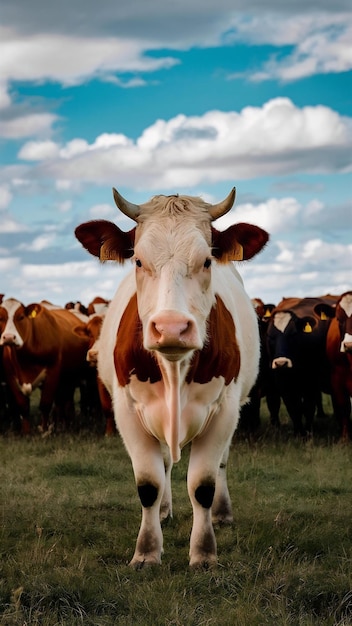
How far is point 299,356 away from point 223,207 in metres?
7.85

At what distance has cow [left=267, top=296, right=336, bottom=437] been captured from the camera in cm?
1262

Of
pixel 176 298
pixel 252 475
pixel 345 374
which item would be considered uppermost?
pixel 176 298

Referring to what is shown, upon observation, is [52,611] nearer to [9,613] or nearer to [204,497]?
[9,613]

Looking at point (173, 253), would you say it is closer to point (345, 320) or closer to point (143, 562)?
point (143, 562)

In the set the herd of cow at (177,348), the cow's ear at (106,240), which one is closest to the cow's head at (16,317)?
the herd of cow at (177,348)

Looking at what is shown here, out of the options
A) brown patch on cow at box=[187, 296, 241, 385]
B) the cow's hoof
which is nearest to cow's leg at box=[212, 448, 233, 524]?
the cow's hoof

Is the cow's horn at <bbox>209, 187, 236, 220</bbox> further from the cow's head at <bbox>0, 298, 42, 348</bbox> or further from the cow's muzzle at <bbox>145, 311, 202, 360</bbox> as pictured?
the cow's head at <bbox>0, 298, 42, 348</bbox>

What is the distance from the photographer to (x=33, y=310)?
13.4 m

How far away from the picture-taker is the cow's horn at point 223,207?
17.4 ft

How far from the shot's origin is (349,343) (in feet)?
35.8

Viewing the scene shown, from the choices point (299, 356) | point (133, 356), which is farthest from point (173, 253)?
point (299, 356)

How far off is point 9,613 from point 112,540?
1713mm

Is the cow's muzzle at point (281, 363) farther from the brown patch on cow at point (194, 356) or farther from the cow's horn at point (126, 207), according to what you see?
the cow's horn at point (126, 207)

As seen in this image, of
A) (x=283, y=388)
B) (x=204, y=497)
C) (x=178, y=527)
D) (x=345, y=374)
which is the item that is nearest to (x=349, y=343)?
(x=345, y=374)
